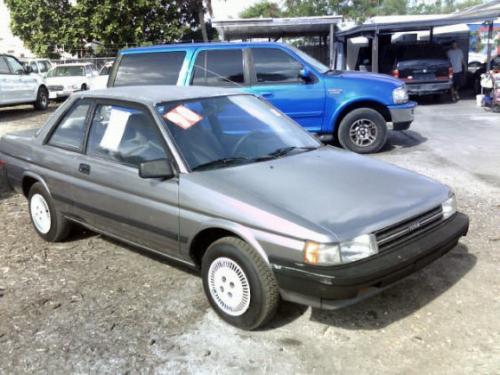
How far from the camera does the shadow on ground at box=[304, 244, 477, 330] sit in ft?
11.8

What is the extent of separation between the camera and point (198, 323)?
3.62m

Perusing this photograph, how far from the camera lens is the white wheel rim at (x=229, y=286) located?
3396 mm

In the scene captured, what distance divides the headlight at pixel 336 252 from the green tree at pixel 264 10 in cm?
5018

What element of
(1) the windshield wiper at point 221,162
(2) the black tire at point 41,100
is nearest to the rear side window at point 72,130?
(1) the windshield wiper at point 221,162

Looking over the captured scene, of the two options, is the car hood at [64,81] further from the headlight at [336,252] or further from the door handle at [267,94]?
the headlight at [336,252]

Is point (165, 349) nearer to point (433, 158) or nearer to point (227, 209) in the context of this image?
point (227, 209)

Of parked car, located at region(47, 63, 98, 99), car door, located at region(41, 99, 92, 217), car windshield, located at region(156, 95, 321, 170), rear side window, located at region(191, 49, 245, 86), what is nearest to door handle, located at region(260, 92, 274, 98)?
rear side window, located at region(191, 49, 245, 86)

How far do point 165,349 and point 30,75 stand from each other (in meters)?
15.9

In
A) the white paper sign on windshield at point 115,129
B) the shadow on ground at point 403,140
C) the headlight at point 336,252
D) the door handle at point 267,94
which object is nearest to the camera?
the headlight at point 336,252

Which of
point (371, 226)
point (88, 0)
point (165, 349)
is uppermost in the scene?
point (88, 0)

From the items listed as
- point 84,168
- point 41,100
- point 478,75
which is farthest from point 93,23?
point 84,168

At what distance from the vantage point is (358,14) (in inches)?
2089

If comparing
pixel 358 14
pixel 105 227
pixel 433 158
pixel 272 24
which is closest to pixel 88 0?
pixel 272 24

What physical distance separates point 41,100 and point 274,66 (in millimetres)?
12104
